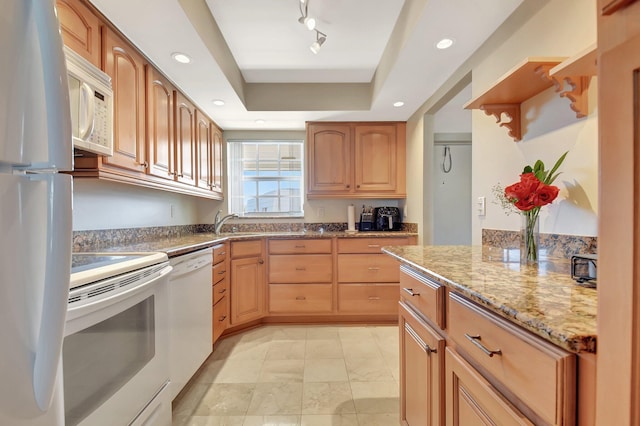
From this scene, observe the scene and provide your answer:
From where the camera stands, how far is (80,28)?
51.6 inches

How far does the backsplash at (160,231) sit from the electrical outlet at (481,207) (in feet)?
3.63

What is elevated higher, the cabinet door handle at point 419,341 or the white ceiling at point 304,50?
the white ceiling at point 304,50

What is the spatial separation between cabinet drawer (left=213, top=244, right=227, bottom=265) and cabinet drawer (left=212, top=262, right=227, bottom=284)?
0.04 metres

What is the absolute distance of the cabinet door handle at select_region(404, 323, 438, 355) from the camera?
3.39 ft

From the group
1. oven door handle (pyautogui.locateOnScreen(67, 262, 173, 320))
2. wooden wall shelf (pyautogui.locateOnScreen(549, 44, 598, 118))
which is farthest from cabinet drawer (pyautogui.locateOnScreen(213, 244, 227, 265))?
wooden wall shelf (pyautogui.locateOnScreen(549, 44, 598, 118))

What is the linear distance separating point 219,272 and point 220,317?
0.38 meters

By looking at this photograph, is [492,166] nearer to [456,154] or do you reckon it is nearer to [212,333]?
[212,333]

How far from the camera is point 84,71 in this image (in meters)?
1.19

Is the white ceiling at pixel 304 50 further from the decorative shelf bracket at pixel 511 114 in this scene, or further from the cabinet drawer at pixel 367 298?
the cabinet drawer at pixel 367 298

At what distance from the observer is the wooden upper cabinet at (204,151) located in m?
2.67

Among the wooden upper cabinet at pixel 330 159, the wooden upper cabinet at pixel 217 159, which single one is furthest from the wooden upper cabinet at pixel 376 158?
the wooden upper cabinet at pixel 217 159

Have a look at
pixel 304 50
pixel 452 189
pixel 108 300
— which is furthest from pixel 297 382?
pixel 452 189

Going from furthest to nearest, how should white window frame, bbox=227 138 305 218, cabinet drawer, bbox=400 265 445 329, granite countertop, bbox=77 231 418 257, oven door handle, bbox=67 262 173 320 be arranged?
1. white window frame, bbox=227 138 305 218
2. granite countertop, bbox=77 231 418 257
3. cabinet drawer, bbox=400 265 445 329
4. oven door handle, bbox=67 262 173 320

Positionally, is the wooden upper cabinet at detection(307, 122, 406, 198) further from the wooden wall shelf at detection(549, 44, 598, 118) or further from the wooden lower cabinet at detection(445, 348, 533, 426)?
the wooden lower cabinet at detection(445, 348, 533, 426)
